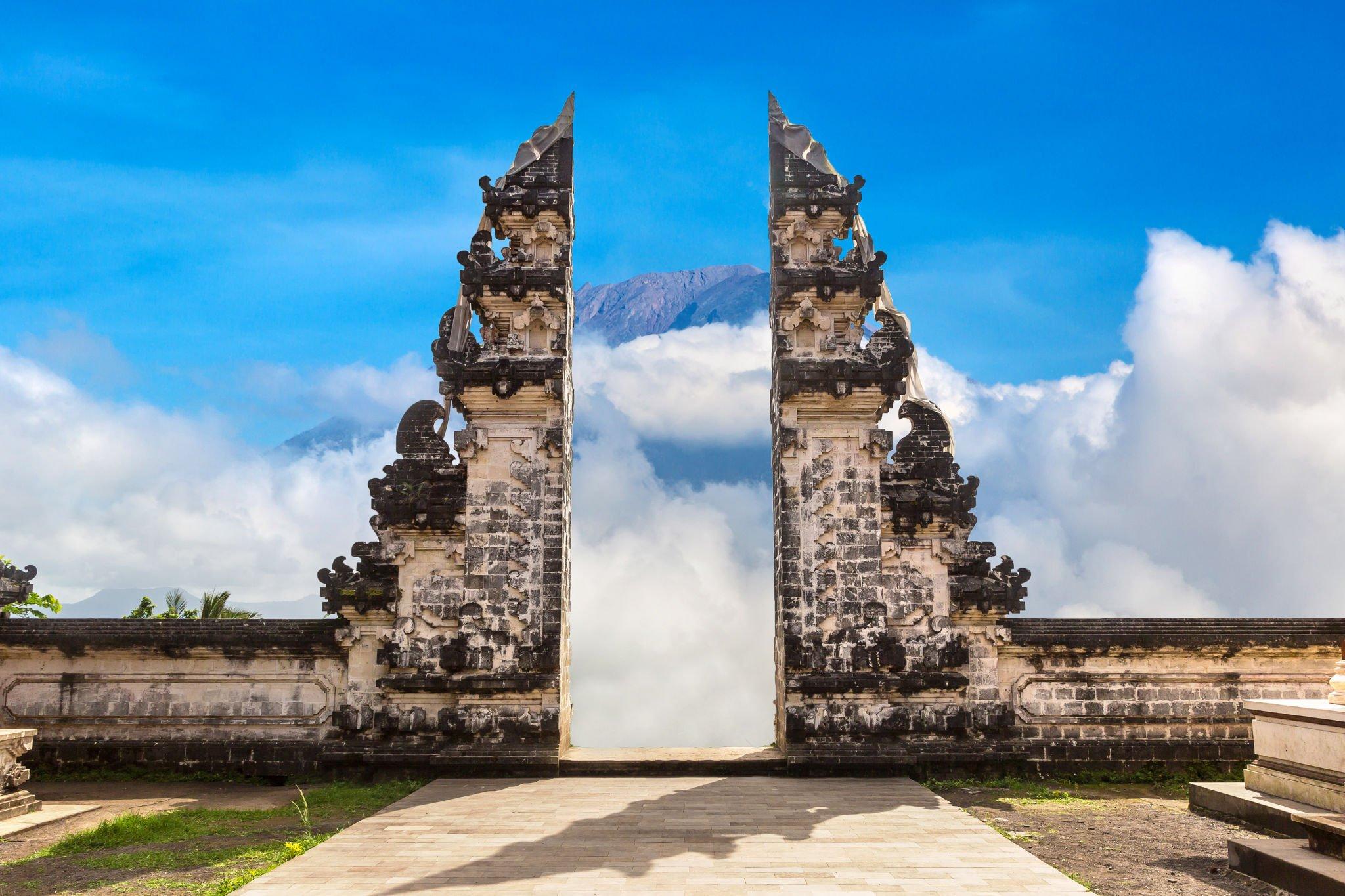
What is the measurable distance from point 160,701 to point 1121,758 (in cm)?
1389

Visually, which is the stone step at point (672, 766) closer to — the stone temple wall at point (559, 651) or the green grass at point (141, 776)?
the stone temple wall at point (559, 651)

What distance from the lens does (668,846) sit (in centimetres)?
890

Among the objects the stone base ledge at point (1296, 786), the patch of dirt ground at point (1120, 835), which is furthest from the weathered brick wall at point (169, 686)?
the stone base ledge at point (1296, 786)

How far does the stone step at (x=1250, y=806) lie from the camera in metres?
9.42

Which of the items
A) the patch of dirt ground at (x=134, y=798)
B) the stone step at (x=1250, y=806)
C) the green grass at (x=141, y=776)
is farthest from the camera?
the green grass at (x=141, y=776)

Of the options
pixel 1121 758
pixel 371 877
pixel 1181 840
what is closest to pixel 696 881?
pixel 371 877

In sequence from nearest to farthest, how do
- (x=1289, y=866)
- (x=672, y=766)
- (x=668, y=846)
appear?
(x=1289, y=866) → (x=668, y=846) → (x=672, y=766)

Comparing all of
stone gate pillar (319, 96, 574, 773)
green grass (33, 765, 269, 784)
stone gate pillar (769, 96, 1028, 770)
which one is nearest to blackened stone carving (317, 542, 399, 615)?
stone gate pillar (319, 96, 574, 773)

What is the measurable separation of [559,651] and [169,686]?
571cm

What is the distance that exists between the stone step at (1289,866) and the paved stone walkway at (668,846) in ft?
5.53

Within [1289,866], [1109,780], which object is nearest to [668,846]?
[1289,866]

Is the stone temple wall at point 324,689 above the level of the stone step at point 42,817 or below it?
above

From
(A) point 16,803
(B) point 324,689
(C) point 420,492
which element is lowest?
(A) point 16,803

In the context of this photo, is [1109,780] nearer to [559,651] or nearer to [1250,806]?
[1250,806]
